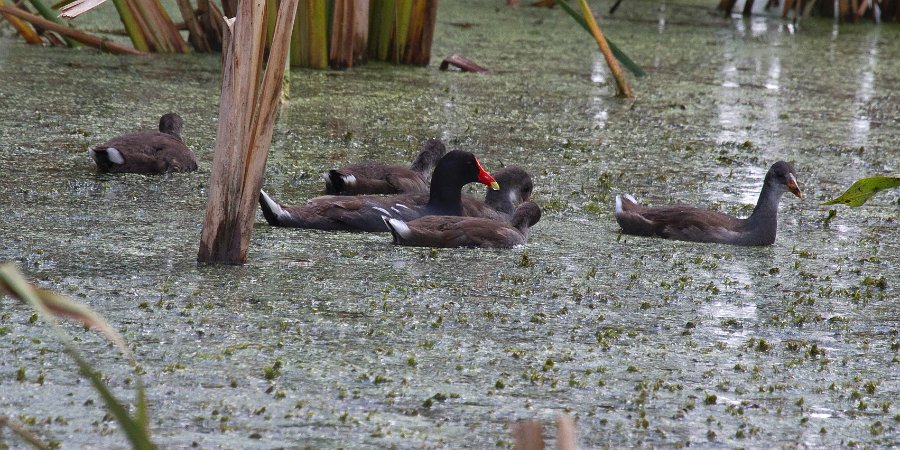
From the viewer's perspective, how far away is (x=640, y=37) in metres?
10.8

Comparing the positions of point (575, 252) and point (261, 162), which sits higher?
point (261, 162)

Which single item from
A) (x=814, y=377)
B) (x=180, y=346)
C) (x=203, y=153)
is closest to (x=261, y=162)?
(x=180, y=346)

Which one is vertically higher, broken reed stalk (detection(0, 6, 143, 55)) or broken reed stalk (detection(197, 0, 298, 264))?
broken reed stalk (detection(197, 0, 298, 264))

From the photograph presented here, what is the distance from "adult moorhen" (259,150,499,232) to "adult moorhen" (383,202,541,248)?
0.15 m

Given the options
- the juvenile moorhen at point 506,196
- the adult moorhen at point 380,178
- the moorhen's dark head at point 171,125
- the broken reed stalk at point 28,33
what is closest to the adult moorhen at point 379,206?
the juvenile moorhen at point 506,196

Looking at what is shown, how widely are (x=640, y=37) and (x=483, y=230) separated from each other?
6.44m

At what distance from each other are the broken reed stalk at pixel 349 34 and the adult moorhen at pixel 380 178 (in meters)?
2.42

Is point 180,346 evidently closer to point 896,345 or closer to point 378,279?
point 378,279

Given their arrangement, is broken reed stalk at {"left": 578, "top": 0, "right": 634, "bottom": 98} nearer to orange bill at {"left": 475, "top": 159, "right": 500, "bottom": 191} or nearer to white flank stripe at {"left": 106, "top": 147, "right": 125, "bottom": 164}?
orange bill at {"left": 475, "top": 159, "right": 500, "bottom": 191}

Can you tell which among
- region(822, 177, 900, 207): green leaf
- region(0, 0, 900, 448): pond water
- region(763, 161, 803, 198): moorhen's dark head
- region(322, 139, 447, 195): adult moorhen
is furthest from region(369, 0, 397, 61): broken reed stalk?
region(822, 177, 900, 207): green leaf

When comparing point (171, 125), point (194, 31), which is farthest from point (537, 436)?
point (194, 31)

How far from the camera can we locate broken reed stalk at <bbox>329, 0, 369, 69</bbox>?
26.1ft

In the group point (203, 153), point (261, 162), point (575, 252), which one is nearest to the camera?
point (261, 162)

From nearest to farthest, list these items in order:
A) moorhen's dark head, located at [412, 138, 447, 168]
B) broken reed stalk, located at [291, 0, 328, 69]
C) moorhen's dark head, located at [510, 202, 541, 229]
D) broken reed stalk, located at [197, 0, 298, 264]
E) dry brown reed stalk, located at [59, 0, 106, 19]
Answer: dry brown reed stalk, located at [59, 0, 106, 19] < broken reed stalk, located at [197, 0, 298, 264] < moorhen's dark head, located at [510, 202, 541, 229] < moorhen's dark head, located at [412, 138, 447, 168] < broken reed stalk, located at [291, 0, 328, 69]
